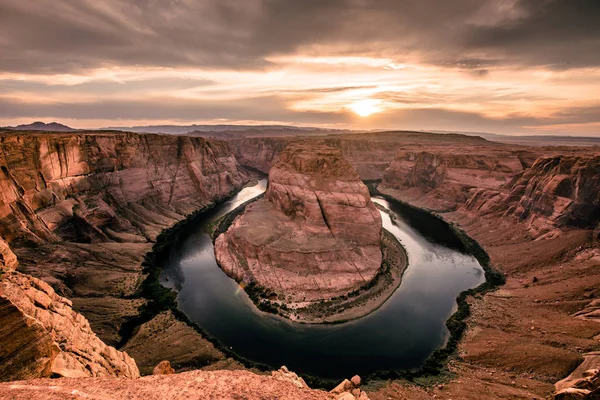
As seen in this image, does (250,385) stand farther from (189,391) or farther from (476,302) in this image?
(476,302)

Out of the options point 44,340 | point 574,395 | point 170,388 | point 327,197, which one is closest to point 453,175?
point 327,197

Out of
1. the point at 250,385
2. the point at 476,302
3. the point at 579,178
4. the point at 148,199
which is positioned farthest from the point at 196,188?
the point at 579,178

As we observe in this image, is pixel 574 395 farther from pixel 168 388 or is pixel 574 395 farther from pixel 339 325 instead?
pixel 339 325

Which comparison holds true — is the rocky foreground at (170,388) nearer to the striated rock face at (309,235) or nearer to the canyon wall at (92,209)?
the canyon wall at (92,209)

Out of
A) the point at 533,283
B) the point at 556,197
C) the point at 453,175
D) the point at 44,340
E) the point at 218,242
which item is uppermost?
the point at 453,175

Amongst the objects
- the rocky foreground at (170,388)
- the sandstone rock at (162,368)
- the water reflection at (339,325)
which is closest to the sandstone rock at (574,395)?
the rocky foreground at (170,388)
